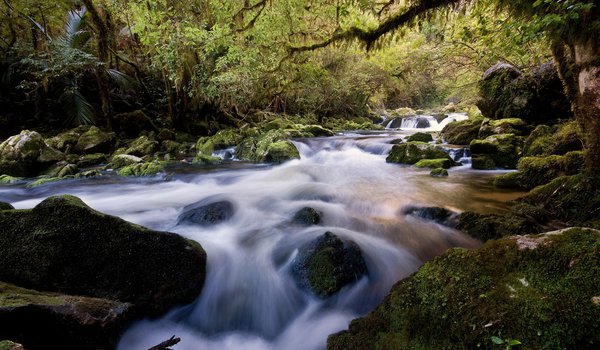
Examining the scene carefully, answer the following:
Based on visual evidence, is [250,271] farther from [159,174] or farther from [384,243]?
[159,174]

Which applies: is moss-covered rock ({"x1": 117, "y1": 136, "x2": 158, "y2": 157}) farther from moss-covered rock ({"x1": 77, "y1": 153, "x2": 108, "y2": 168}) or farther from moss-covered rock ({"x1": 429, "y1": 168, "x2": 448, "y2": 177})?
moss-covered rock ({"x1": 429, "y1": 168, "x2": 448, "y2": 177})

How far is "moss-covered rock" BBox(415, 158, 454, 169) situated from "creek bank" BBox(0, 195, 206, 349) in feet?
23.8

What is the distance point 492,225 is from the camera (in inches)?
156

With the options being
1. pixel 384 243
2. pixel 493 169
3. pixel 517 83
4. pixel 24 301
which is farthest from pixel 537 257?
pixel 517 83

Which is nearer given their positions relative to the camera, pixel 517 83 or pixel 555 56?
pixel 555 56

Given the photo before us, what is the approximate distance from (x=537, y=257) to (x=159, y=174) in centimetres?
894

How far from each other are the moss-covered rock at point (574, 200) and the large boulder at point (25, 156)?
1202cm

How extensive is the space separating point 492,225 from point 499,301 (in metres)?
2.46

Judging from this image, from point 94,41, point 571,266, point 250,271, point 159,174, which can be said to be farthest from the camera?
point 94,41

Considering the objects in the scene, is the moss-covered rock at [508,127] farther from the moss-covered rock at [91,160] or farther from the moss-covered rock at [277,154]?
the moss-covered rock at [91,160]

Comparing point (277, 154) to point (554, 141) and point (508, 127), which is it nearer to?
point (508, 127)

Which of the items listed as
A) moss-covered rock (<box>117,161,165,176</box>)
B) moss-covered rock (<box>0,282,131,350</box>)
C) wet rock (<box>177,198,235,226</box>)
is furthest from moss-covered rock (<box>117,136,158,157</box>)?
moss-covered rock (<box>0,282,131,350</box>)

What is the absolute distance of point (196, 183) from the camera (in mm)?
8219

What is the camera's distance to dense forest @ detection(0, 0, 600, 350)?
2088 mm
